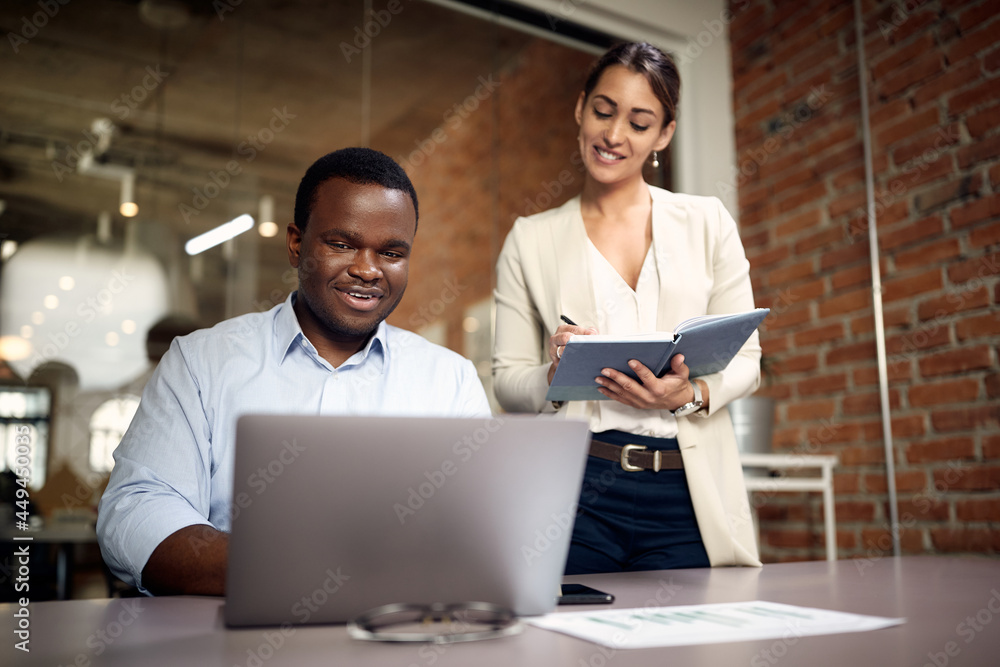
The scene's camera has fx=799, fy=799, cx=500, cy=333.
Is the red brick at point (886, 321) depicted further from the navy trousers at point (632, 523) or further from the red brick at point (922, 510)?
the navy trousers at point (632, 523)

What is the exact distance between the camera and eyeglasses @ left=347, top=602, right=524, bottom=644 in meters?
0.62

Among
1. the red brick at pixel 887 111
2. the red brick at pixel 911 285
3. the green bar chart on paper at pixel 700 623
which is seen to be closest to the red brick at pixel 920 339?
the red brick at pixel 911 285

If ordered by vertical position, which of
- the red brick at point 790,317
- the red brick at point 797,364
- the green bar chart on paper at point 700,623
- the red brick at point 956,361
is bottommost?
the green bar chart on paper at point 700,623

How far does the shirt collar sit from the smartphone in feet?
1.95

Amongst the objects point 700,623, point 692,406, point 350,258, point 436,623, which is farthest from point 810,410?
point 436,623

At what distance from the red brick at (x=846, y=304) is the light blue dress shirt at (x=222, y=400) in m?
1.77

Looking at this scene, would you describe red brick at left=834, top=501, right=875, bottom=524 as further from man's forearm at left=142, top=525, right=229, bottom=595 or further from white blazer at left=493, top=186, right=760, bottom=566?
man's forearm at left=142, top=525, right=229, bottom=595

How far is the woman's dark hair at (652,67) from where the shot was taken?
1560 millimetres

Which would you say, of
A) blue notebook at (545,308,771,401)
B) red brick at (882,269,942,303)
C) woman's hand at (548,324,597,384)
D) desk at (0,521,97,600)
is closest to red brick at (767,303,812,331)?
red brick at (882,269,942,303)

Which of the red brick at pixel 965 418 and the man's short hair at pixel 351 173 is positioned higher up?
the man's short hair at pixel 351 173

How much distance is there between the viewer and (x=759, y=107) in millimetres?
3244

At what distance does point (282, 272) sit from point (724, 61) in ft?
6.74

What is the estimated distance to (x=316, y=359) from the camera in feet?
4.29

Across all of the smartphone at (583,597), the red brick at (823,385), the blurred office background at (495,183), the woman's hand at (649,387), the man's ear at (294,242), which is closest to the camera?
the smartphone at (583,597)
